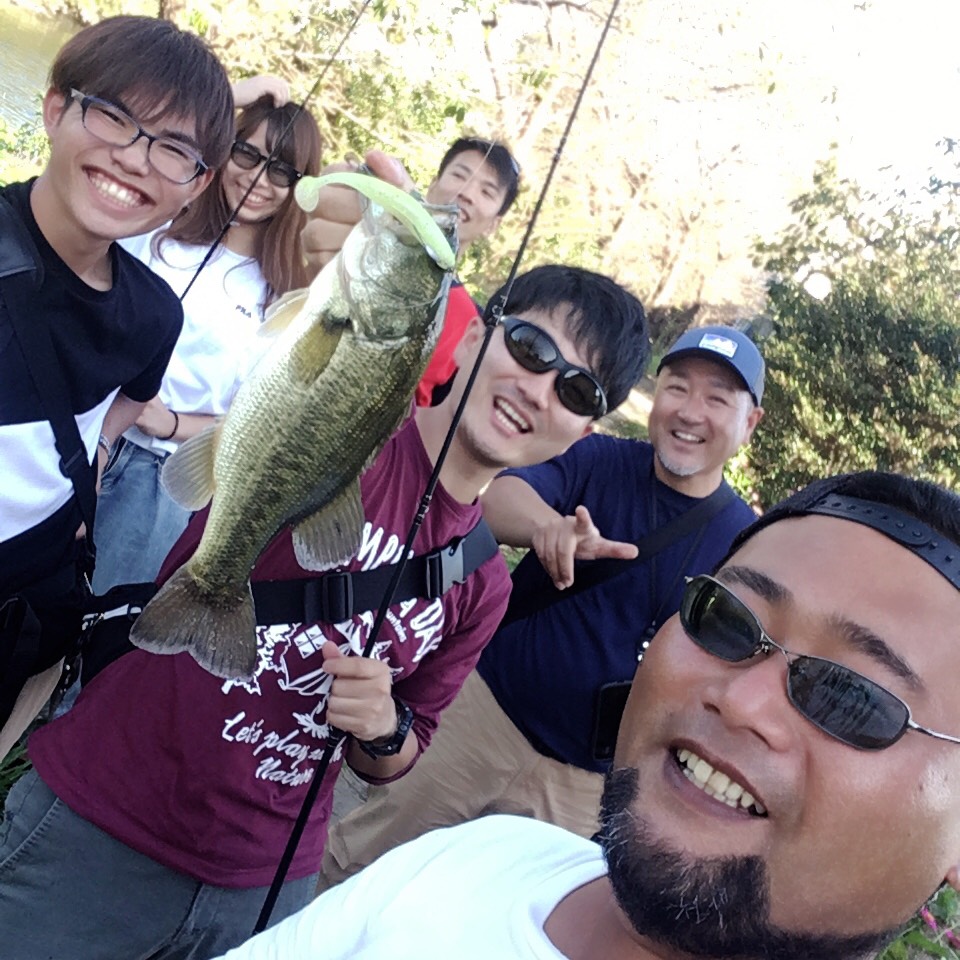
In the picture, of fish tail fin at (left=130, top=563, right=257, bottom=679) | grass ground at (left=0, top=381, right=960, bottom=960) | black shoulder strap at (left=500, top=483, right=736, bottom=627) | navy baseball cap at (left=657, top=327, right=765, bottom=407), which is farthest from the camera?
grass ground at (left=0, top=381, right=960, bottom=960)

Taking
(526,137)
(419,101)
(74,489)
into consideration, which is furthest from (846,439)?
(74,489)

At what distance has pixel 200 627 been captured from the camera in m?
1.61

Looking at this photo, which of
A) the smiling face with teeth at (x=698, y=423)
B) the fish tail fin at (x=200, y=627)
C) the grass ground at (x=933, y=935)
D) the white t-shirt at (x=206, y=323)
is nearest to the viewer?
the fish tail fin at (x=200, y=627)

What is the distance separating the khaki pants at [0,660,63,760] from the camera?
2.25m

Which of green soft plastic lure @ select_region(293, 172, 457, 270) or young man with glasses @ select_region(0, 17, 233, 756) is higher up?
green soft plastic lure @ select_region(293, 172, 457, 270)

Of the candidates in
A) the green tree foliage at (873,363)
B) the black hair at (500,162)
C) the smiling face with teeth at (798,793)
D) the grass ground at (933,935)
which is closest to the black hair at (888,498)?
the smiling face with teeth at (798,793)

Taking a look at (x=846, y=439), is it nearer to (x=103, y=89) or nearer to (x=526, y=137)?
(x=526, y=137)

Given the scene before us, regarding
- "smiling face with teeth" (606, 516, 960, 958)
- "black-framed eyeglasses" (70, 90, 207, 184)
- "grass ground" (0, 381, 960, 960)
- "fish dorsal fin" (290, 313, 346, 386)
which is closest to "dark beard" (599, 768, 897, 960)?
"smiling face with teeth" (606, 516, 960, 958)

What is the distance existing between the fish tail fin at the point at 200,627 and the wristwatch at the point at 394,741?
1.33 feet

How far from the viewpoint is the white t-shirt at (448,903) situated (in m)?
1.33

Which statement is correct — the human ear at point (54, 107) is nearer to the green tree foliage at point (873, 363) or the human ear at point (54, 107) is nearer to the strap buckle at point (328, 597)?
the strap buckle at point (328, 597)

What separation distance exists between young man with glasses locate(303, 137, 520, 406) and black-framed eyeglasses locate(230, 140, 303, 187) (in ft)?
1.91

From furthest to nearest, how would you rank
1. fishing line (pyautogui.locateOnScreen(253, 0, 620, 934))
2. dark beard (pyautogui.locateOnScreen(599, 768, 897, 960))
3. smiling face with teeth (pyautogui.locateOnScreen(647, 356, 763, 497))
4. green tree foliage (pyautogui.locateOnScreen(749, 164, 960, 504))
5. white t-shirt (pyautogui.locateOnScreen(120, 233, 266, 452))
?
1. green tree foliage (pyautogui.locateOnScreen(749, 164, 960, 504))
2. smiling face with teeth (pyautogui.locateOnScreen(647, 356, 763, 497))
3. white t-shirt (pyautogui.locateOnScreen(120, 233, 266, 452))
4. fishing line (pyautogui.locateOnScreen(253, 0, 620, 934))
5. dark beard (pyautogui.locateOnScreen(599, 768, 897, 960))

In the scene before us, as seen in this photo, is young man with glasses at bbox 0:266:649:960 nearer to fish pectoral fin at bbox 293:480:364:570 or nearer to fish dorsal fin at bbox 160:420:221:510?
fish pectoral fin at bbox 293:480:364:570
